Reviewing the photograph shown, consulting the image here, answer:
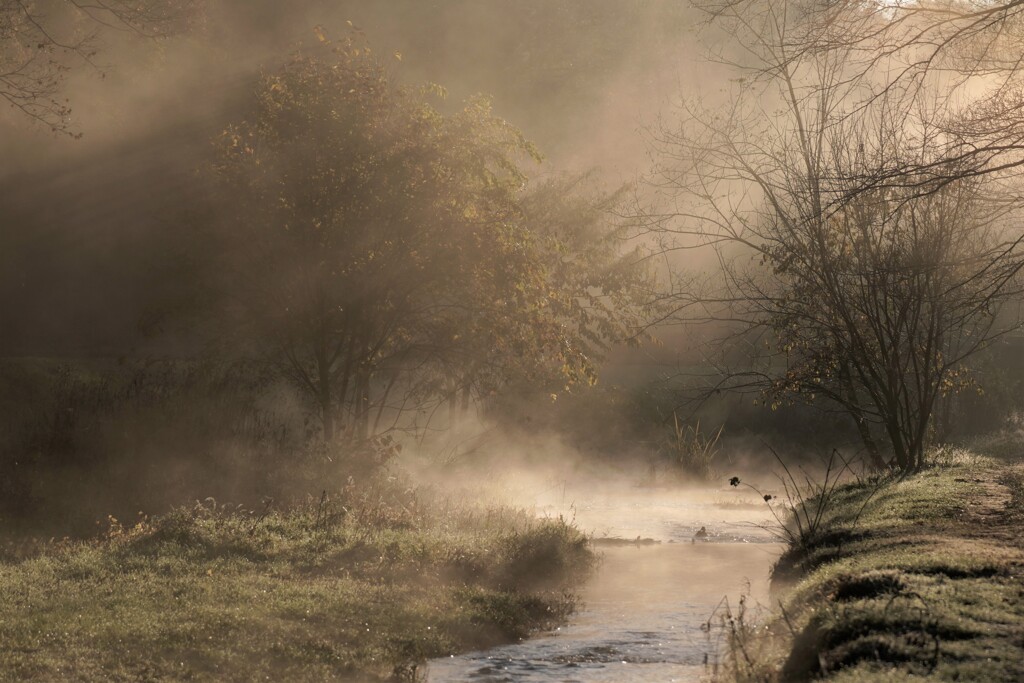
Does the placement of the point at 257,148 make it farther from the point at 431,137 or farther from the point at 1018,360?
the point at 1018,360

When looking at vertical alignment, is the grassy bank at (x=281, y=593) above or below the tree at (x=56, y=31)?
below

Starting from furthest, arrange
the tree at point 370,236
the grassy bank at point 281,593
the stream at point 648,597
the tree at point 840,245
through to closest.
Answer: the tree at point 370,236 → the tree at point 840,245 → the stream at point 648,597 → the grassy bank at point 281,593

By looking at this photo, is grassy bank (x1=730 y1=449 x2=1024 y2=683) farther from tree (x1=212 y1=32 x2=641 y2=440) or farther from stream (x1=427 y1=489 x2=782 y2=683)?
tree (x1=212 y1=32 x2=641 y2=440)

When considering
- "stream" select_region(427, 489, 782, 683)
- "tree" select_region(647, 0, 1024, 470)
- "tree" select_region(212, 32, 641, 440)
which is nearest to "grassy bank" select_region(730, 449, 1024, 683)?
"stream" select_region(427, 489, 782, 683)

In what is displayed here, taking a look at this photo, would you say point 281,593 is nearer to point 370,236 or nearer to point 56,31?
point 370,236

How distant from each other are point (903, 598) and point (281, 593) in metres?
6.38

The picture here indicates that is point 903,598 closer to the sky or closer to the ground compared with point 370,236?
closer to the ground

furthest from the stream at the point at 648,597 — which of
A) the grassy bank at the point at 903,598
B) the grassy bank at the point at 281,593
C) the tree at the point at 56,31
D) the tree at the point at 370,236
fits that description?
the tree at the point at 56,31

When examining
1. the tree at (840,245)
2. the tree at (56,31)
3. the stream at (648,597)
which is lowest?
the stream at (648,597)

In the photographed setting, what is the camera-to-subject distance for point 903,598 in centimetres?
795

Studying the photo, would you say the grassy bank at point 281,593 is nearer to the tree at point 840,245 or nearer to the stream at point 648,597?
the stream at point 648,597

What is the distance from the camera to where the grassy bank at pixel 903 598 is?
21.8ft

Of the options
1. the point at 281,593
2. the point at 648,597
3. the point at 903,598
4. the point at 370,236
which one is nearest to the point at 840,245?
the point at 648,597

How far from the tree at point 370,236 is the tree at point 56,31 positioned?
7.76 feet
